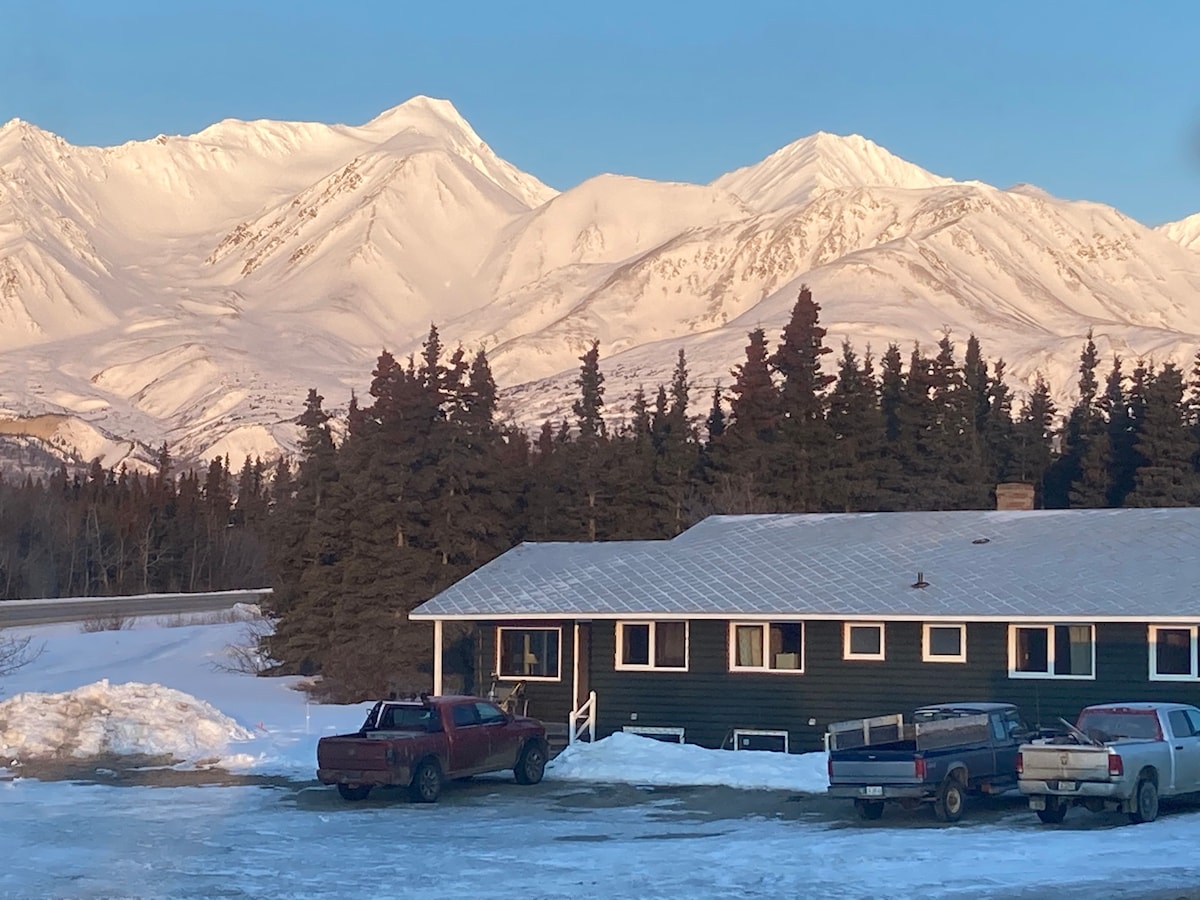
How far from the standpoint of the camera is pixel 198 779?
1206 inches

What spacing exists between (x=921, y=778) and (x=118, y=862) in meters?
10.3

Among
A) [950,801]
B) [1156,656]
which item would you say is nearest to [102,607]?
[1156,656]

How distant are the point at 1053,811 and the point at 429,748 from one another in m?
9.43

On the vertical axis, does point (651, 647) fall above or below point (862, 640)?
below

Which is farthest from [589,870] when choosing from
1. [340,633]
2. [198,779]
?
[340,633]

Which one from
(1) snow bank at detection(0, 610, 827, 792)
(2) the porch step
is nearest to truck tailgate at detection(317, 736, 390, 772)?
(1) snow bank at detection(0, 610, 827, 792)

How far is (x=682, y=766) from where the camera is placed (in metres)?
31.3

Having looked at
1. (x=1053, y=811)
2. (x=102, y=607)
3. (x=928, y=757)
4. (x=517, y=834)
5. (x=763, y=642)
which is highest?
(x=102, y=607)

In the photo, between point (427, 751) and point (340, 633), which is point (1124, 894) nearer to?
point (427, 751)

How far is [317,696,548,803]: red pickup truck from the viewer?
1091 inches

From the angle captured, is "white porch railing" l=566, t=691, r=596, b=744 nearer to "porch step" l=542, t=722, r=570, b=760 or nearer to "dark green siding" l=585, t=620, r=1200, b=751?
"porch step" l=542, t=722, r=570, b=760

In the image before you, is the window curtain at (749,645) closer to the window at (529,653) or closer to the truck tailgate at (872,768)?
the window at (529,653)

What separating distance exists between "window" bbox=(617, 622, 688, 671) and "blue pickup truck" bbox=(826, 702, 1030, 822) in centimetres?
856

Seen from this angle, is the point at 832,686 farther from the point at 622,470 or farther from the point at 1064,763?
the point at 622,470
